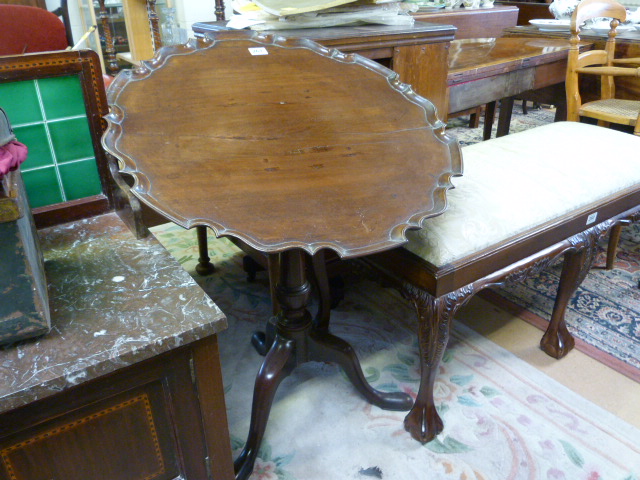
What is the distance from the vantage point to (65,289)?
94cm

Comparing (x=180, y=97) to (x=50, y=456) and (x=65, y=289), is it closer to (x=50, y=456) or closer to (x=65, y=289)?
(x=65, y=289)

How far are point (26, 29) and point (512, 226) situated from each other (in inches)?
99.3

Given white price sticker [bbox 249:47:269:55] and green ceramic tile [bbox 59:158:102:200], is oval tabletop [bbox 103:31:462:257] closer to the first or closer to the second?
white price sticker [bbox 249:47:269:55]

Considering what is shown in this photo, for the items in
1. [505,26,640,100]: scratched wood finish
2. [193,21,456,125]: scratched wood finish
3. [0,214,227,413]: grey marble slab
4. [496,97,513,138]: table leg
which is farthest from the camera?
[496,97,513,138]: table leg

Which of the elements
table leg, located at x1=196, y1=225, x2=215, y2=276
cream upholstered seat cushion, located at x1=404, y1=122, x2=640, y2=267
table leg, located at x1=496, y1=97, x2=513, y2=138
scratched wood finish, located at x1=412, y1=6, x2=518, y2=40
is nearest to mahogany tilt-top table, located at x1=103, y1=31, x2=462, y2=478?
cream upholstered seat cushion, located at x1=404, y1=122, x2=640, y2=267

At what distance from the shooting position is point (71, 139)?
110 centimetres

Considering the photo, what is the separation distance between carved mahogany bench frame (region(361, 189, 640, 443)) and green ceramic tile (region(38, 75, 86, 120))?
76 cm

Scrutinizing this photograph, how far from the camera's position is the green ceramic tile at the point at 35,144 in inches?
41.2

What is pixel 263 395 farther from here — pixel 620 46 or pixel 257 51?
pixel 620 46

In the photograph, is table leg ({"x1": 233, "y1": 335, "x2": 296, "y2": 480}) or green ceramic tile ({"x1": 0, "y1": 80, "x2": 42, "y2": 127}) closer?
green ceramic tile ({"x1": 0, "y1": 80, "x2": 42, "y2": 127})

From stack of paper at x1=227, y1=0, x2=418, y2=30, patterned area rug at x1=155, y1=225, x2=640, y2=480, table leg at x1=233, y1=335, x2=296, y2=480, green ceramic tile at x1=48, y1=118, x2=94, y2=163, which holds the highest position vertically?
stack of paper at x1=227, y1=0, x2=418, y2=30

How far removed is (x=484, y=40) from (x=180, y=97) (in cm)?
202

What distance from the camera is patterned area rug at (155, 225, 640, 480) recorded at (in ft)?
4.13

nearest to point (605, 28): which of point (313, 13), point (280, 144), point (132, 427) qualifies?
point (313, 13)
